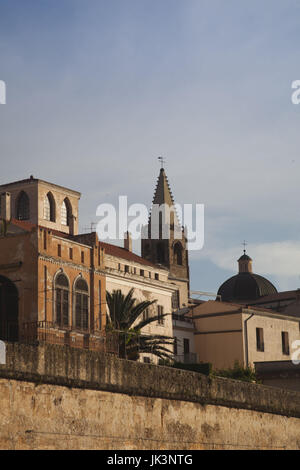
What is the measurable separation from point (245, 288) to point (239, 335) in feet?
92.0

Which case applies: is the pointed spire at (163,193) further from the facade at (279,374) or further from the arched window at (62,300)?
the arched window at (62,300)

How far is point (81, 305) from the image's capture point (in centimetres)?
3853

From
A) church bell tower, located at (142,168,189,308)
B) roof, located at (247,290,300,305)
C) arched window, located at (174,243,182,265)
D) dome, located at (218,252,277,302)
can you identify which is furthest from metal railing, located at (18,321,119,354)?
dome, located at (218,252,277,302)

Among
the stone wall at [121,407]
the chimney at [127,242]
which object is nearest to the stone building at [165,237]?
the chimney at [127,242]

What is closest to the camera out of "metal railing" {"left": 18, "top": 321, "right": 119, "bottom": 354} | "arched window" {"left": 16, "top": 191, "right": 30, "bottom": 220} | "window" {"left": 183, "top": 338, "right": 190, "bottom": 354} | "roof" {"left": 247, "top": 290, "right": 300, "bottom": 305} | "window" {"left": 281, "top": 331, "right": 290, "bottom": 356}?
"metal railing" {"left": 18, "top": 321, "right": 119, "bottom": 354}

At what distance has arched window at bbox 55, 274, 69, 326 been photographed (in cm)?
3672

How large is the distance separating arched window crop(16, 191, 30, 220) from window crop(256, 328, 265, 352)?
17.6 m

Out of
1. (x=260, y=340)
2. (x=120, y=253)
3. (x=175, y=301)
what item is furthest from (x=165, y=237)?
(x=260, y=340)

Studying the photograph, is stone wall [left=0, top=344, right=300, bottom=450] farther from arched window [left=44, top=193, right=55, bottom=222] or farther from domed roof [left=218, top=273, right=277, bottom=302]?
domed roof [left=218, top=273, right=277, bottom=302]
